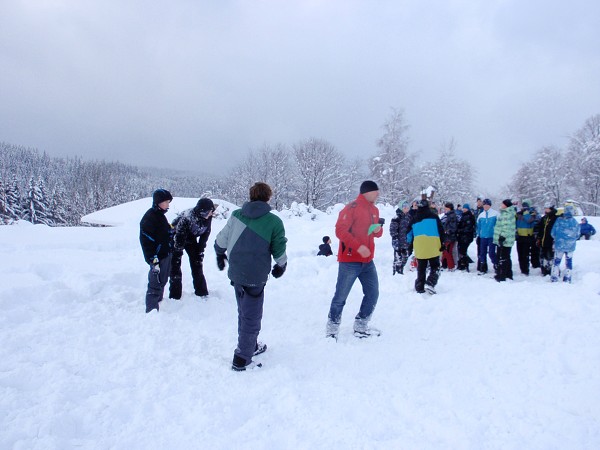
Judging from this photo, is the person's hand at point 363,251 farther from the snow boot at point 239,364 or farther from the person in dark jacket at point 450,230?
the person in dark jacket at point 450,230

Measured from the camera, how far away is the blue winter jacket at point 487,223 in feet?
27.2

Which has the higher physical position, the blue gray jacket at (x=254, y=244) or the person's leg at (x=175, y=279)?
the blue gray jacket at (x=254, y=244)

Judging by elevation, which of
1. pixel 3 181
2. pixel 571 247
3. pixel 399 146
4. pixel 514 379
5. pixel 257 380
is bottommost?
pixel 257 380

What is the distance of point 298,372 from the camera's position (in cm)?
346

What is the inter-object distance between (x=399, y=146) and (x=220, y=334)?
95.1ft

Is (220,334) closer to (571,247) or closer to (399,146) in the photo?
(571,247)

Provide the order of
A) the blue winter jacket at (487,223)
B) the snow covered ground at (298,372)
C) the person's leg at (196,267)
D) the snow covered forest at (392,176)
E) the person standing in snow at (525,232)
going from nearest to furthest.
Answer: the snow covered ground at (298,372)
the person's leg at (196,267)
the blue winter jacket at (487,223)
the person standing in snow at (525,232)
the snow covered forest at (392,176)

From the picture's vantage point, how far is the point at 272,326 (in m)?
4.80

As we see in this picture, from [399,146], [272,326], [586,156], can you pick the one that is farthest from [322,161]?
[272,326]

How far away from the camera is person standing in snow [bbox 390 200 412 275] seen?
8188mm

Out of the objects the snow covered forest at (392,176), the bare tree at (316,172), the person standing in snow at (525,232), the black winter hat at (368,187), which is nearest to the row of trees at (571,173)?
the snow covered forest at (392,176)

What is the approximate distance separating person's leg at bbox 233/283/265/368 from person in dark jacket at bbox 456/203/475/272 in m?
7.04

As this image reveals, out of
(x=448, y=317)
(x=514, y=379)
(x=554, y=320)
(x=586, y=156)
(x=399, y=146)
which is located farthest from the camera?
(x=586, y=156)

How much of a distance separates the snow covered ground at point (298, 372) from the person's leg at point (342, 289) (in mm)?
208
